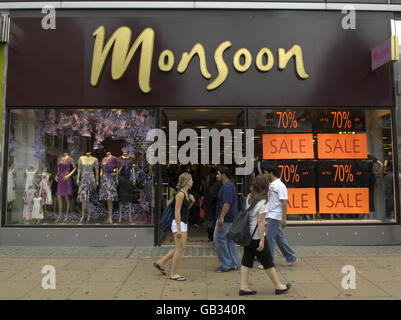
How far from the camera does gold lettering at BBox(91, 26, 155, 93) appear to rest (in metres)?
8.44

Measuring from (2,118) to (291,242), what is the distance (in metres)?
7.76

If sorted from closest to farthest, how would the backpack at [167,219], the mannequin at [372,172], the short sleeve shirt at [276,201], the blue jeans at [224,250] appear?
the backpack at [167,219] < the short sleeve shirt at [276,201] < the blue jeans at [224,250] < the mannequin at [372,172]

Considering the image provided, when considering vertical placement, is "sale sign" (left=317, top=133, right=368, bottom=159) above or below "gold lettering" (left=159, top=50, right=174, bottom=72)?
below

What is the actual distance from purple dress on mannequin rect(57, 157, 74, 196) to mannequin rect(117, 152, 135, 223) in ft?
4.15

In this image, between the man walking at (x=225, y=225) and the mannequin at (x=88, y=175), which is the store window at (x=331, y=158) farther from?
the mannequin at (x=88, y=175)

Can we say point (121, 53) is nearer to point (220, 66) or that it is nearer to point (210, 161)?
point (220, 66)

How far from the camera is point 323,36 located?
870 centimetres

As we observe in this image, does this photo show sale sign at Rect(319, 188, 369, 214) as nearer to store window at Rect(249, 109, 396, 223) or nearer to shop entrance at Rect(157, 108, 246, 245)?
store window at Rect(249, 109, 396, 223)

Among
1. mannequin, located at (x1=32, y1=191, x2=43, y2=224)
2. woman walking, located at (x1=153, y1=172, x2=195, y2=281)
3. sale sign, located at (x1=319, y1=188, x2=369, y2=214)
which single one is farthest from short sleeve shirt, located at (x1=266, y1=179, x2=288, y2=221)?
mannequin, located at (x1=32, y1=191, x2=43, y2=224)

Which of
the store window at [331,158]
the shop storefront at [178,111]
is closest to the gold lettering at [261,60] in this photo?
the shop storefront at [178,111]

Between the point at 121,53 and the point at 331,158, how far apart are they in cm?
591

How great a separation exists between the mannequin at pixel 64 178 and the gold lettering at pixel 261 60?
17.5 feet

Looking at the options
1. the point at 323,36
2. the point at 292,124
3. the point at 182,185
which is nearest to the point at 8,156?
the point at 182,185

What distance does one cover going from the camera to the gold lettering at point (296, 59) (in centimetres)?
852
